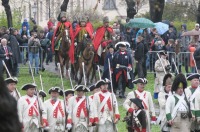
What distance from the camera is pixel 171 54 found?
974 inches

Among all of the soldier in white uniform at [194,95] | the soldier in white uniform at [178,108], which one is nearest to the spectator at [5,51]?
the soldier in white uniform at [194,95]

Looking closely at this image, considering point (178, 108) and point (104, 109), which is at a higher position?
point (178, 108)

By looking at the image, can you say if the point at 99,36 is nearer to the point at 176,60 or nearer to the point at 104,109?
the point at 176,60

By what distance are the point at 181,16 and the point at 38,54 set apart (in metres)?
25.1

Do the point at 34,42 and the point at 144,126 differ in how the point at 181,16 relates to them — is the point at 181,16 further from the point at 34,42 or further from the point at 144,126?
the point at 144,126

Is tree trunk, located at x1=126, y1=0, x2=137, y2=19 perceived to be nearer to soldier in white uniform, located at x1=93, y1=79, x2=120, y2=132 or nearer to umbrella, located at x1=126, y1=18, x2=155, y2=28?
umbrella, located at x1=126, y1=18, x2=155, y2=28

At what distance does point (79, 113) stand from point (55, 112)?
1.79ft

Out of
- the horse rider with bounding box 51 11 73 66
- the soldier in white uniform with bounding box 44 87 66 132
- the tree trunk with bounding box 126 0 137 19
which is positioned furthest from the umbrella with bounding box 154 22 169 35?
the soldier in white uniform with bounding box 44 87 66 132

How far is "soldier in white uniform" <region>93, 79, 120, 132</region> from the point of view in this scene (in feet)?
44.2

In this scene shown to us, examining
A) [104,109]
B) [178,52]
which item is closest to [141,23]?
[178,52]

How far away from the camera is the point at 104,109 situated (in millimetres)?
13594

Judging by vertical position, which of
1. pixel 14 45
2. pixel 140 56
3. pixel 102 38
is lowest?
pixel 140 56

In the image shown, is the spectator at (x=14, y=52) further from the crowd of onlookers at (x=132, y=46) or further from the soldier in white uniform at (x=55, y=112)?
the soldier in white uniform at (x=55, y=112)

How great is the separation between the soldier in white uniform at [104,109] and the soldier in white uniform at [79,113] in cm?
18
